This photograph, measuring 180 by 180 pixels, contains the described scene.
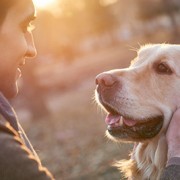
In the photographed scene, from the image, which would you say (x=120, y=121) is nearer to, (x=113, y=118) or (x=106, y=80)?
(x=113, y=118)

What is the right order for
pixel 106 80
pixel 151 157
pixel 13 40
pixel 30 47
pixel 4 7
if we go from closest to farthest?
pixel 4 7
pixel 13 40
pixel 30 47
pixel 106 80
pixel 151 157

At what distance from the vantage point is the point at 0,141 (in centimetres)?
268

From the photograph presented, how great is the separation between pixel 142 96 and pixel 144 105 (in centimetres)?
9

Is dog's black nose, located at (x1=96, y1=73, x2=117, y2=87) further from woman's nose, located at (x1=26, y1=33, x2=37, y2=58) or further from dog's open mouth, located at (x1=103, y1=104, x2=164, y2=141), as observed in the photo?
woman's nose, located at (x1=26, y1=33, x2=37, y2=58)

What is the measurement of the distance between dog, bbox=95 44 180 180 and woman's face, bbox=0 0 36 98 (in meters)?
0.81

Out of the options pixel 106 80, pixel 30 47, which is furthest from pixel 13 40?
pixel 106 80

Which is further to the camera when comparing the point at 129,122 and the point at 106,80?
the point at 129,122

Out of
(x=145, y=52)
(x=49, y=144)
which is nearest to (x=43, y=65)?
(x=49, y=144)

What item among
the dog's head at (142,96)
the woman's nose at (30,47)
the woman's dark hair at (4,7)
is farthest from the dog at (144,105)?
the woman's dark hair at (4,7)

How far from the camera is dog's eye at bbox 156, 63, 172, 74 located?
13.5 feet

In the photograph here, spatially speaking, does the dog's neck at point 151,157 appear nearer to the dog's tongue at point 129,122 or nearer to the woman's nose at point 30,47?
the dog's tongue at point 129,122

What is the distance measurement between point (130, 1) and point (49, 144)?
53.9m

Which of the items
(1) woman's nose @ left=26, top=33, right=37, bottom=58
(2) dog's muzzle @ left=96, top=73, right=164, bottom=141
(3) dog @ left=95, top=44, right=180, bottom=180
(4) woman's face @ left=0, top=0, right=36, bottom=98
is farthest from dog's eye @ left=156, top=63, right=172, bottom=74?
(4) woman's face @ left=0, top=0, right=36, bottom=98

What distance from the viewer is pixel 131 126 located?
3947 mm
